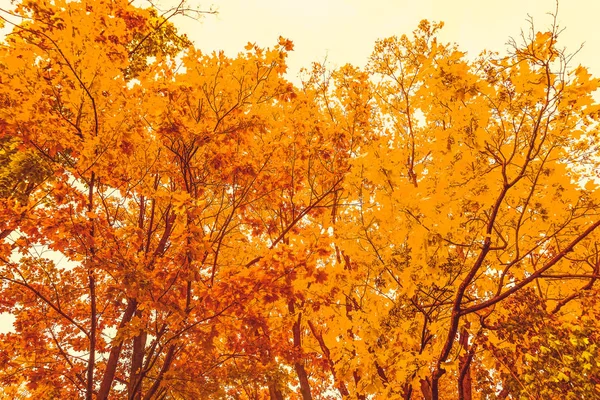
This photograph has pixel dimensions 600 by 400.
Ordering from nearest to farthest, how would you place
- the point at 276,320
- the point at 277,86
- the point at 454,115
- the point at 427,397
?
the point at 454,115 < the point at 277,86 < the point at 427,397 < the point at 276,320

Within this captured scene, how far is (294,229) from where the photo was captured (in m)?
5.90

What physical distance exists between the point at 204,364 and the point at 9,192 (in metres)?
5.22

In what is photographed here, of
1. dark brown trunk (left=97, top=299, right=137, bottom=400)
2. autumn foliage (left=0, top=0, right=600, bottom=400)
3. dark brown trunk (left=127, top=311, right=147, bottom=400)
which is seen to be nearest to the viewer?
autumn foliage (left=0, top=0, right=600, bottom=400)

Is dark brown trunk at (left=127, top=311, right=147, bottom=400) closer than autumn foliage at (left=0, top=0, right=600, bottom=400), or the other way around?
autumn foliage at (left=0, top=0, right=600, bottom=400)

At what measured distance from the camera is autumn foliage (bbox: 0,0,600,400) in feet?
11.1

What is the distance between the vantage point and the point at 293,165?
5426 millimetres

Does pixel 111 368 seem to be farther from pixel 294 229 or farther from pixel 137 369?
pixel 294 229

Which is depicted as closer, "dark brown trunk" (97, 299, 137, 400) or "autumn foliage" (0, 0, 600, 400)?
"autumn foliage" (0, 0, 600, 400)

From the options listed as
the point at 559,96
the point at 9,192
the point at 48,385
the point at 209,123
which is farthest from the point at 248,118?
the point at 9,192

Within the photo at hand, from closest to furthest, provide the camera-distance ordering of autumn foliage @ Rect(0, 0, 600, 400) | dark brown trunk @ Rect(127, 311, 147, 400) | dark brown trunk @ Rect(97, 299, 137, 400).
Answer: autumn foliage @ Rect(0, 0, 600, 400) < dark brown trunk @ Rect(127, 311, 147, 400) < dark brown trunk @ Rect(97, 299, 137, 400)

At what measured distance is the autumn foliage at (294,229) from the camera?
337cm

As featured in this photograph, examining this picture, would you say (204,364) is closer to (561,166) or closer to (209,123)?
(209,123)

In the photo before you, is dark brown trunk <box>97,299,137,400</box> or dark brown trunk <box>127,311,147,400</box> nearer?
dark brown trunk <box>127,311,147,400</box>

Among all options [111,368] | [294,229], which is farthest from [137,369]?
[294,229]
